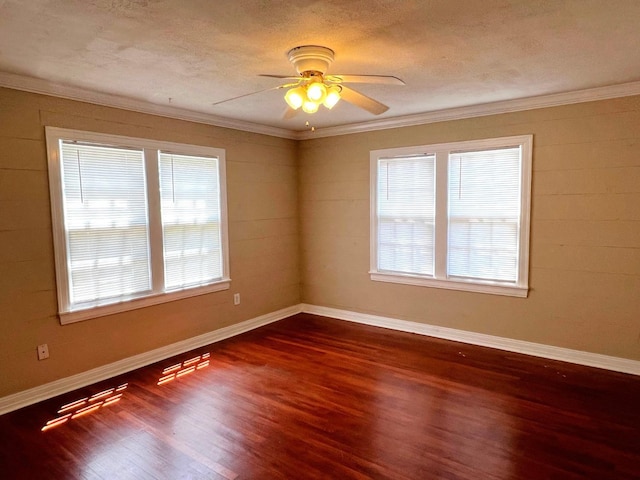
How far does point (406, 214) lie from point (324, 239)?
124cm

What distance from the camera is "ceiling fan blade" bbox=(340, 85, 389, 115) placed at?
252cm

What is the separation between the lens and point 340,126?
499 centimetres

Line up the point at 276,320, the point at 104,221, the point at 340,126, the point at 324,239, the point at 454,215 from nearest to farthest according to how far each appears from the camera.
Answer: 1. the point at 104,221
2. the point at 454,215
3. the point at 340,126
4. the point at 276,320
5. the point at 324,239

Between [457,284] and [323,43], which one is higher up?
[323,43]

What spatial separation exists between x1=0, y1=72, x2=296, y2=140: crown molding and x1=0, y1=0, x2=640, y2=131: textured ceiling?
66mm

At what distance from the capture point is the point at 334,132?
16.8ft

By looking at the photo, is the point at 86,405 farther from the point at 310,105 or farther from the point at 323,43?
the point at 323,43

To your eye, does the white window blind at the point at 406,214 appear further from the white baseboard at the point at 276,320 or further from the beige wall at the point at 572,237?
the white baseboard at the point at 276,320

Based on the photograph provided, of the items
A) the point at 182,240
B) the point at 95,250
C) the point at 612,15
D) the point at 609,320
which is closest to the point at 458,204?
the point at 609,320

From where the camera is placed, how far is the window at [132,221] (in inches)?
128

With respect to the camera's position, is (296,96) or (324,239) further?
(324,239)

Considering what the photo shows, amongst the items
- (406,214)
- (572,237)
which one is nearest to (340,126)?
(406,214)

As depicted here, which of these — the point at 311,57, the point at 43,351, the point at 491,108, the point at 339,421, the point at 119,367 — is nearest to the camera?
the point at 311,57

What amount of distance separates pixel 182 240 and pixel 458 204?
3.00 meters
